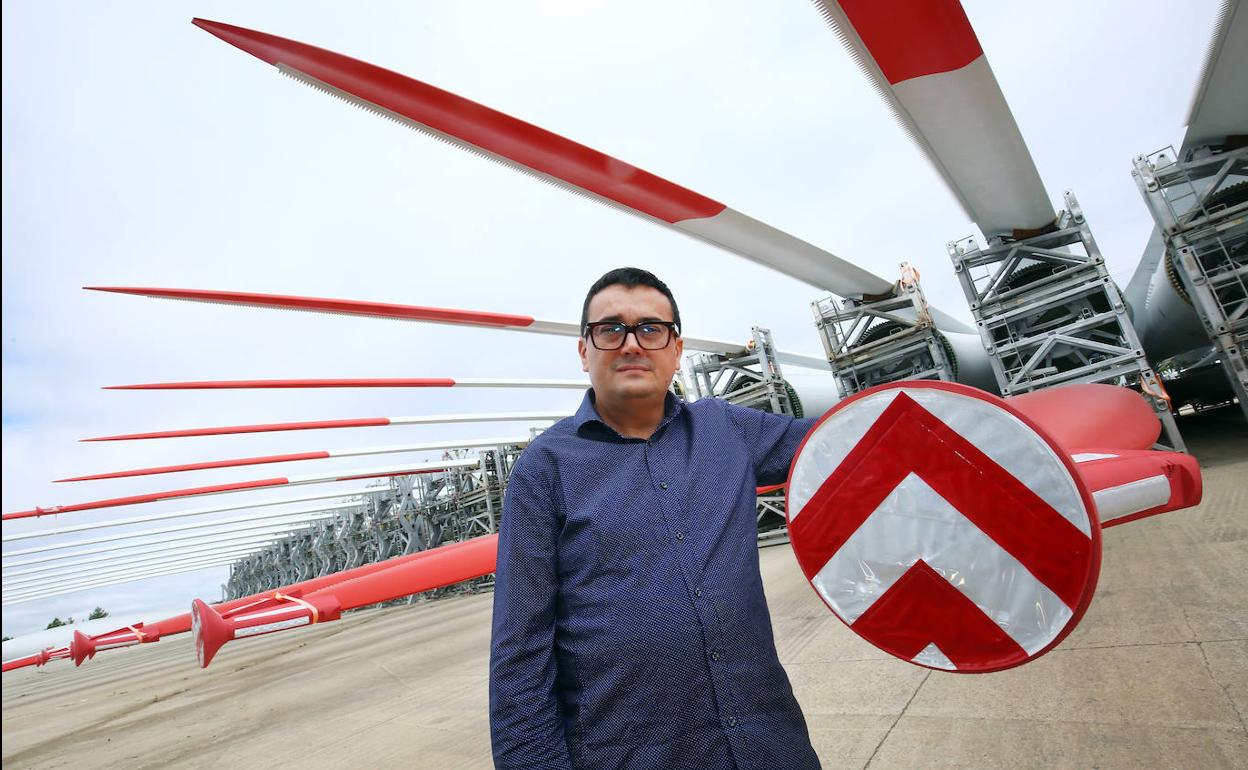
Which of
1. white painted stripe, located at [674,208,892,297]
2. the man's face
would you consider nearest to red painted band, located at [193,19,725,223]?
white painted stripe, located at [674,208,892,297]

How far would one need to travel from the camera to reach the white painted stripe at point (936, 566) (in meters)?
1.03

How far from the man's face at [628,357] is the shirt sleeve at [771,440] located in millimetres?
221

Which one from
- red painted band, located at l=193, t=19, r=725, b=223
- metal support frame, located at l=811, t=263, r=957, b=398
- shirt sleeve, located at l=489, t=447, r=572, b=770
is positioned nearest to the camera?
shirt sleeve, located at l=489, t=447, r=572, b=770

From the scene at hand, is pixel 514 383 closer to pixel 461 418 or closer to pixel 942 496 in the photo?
pixel 461 418

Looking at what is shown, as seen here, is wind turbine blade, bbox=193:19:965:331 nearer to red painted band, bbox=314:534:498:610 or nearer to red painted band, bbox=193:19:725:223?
red painted band, bbox=193:19:725:223

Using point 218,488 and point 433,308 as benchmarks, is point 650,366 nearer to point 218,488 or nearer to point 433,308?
point 433,308

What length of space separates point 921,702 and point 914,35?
4188 millimetres

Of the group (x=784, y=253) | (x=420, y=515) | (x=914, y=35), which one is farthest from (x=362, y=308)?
(x=420, y=515)

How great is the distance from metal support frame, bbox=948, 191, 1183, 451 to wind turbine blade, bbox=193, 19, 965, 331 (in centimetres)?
306

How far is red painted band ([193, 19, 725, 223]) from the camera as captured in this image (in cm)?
325

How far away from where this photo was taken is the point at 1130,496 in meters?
1.12

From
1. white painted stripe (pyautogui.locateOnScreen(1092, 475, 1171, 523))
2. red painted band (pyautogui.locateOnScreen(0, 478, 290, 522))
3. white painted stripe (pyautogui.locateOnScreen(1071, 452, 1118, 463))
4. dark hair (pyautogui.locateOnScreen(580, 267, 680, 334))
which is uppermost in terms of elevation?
red painted band (pyautogui.locateOnScreen(0, 478, 290, 522))

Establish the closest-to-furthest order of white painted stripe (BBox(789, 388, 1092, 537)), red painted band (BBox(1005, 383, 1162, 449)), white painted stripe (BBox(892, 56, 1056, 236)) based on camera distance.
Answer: white painted stripe (BBox(789, 388, 1092, 537)) → red painted band (BBox(1005, 383, 1162, 449)) → white painted stripe (BBox(892, 56, 1056, 236))

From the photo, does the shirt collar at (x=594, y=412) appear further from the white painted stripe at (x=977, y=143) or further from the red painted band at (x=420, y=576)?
the white painted stripe at (x=977, y=143)
